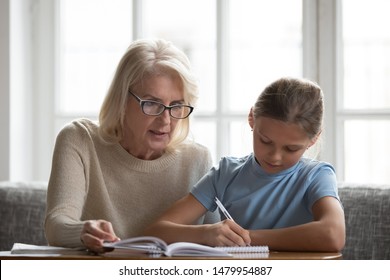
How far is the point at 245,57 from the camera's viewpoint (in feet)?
10.7

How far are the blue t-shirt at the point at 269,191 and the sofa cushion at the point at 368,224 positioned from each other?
491 millimetres

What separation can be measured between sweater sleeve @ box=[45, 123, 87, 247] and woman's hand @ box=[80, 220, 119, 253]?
20 cm

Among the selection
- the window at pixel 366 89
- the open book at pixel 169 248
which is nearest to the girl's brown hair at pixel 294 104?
the open book at pixel 169 248

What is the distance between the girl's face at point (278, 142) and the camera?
197cm

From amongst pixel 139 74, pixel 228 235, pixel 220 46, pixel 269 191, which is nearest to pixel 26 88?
pixel 220 46

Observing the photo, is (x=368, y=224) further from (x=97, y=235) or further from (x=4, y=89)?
(x=4, y=89)

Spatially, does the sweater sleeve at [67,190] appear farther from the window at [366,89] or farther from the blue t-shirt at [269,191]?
the window at [366,89]

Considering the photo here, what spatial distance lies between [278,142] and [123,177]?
2.13 ft

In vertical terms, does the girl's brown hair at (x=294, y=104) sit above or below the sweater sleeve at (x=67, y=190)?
above

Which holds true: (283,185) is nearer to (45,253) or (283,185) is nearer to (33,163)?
(45,253)

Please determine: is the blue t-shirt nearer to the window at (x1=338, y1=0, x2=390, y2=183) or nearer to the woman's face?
A: the woman's face

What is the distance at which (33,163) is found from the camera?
3512 millimetres
